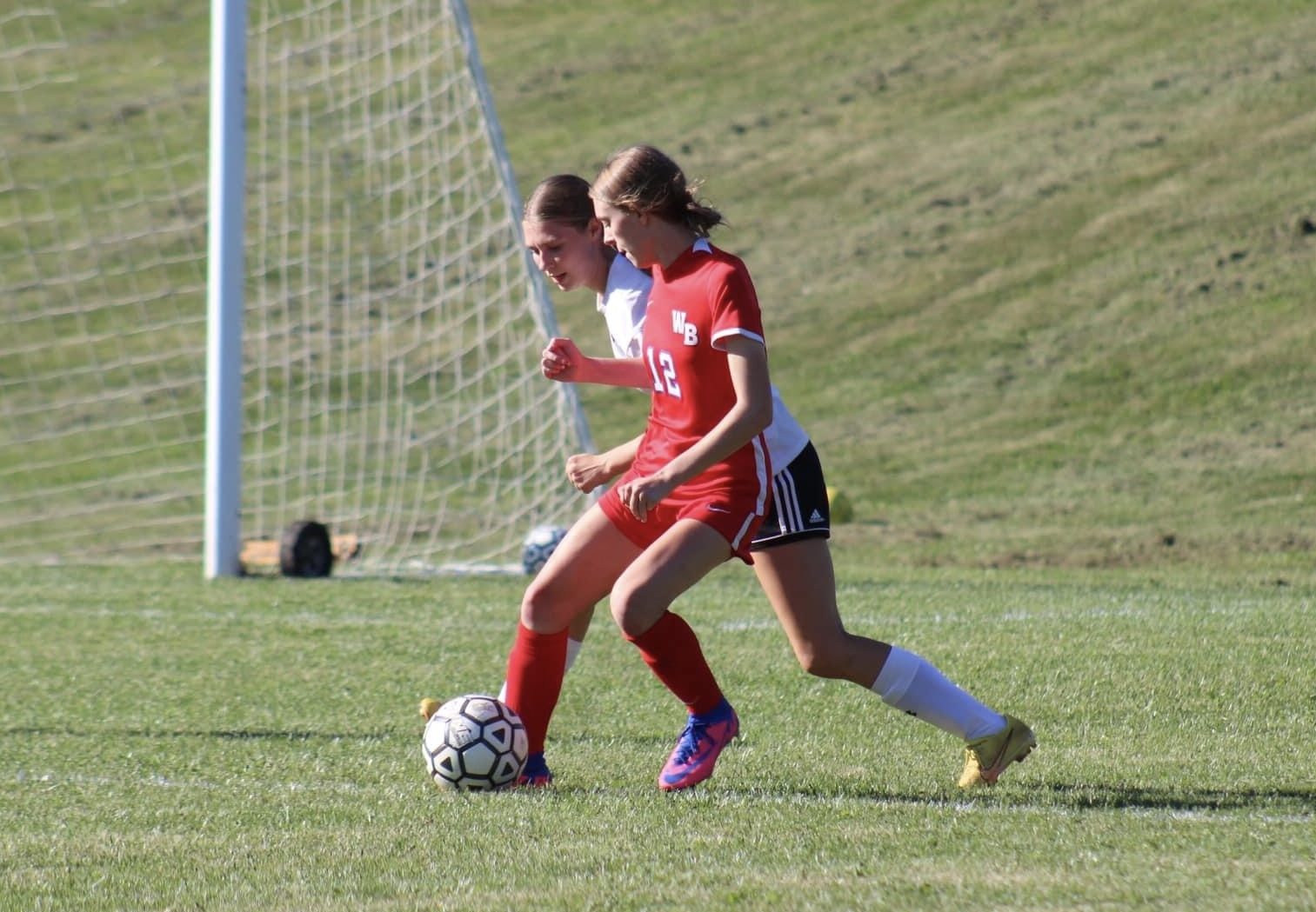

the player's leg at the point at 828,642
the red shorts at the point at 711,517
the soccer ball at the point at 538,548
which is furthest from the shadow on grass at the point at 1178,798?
the soccer ball at the point at 538,548

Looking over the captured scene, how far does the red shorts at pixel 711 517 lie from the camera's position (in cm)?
479

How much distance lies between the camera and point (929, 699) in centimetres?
497

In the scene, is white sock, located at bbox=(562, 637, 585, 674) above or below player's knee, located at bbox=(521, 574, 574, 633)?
below

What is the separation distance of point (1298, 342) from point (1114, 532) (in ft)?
17.9

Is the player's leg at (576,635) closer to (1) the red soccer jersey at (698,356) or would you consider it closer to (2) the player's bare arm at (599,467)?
(2) the player's bare arm at (599,467)

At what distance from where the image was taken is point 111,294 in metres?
22.9

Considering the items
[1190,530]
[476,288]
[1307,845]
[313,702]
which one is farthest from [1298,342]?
[1307,845]

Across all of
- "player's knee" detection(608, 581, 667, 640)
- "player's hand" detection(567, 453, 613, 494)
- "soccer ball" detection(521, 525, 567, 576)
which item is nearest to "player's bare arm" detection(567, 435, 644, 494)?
"player's hand" detection(567, 453, 613, 494)

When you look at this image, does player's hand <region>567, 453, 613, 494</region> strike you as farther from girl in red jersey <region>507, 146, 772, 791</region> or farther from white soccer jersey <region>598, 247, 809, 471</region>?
white soccer jersey <region>598, 247, 809, 471</region>

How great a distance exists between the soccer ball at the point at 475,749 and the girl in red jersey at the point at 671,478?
11cm

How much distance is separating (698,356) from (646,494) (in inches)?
16.0

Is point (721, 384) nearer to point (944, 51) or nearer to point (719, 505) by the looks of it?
point (719, 505)

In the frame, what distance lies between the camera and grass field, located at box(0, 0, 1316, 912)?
4137 millimetres

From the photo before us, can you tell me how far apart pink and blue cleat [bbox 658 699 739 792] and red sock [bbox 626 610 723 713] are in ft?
0.13
